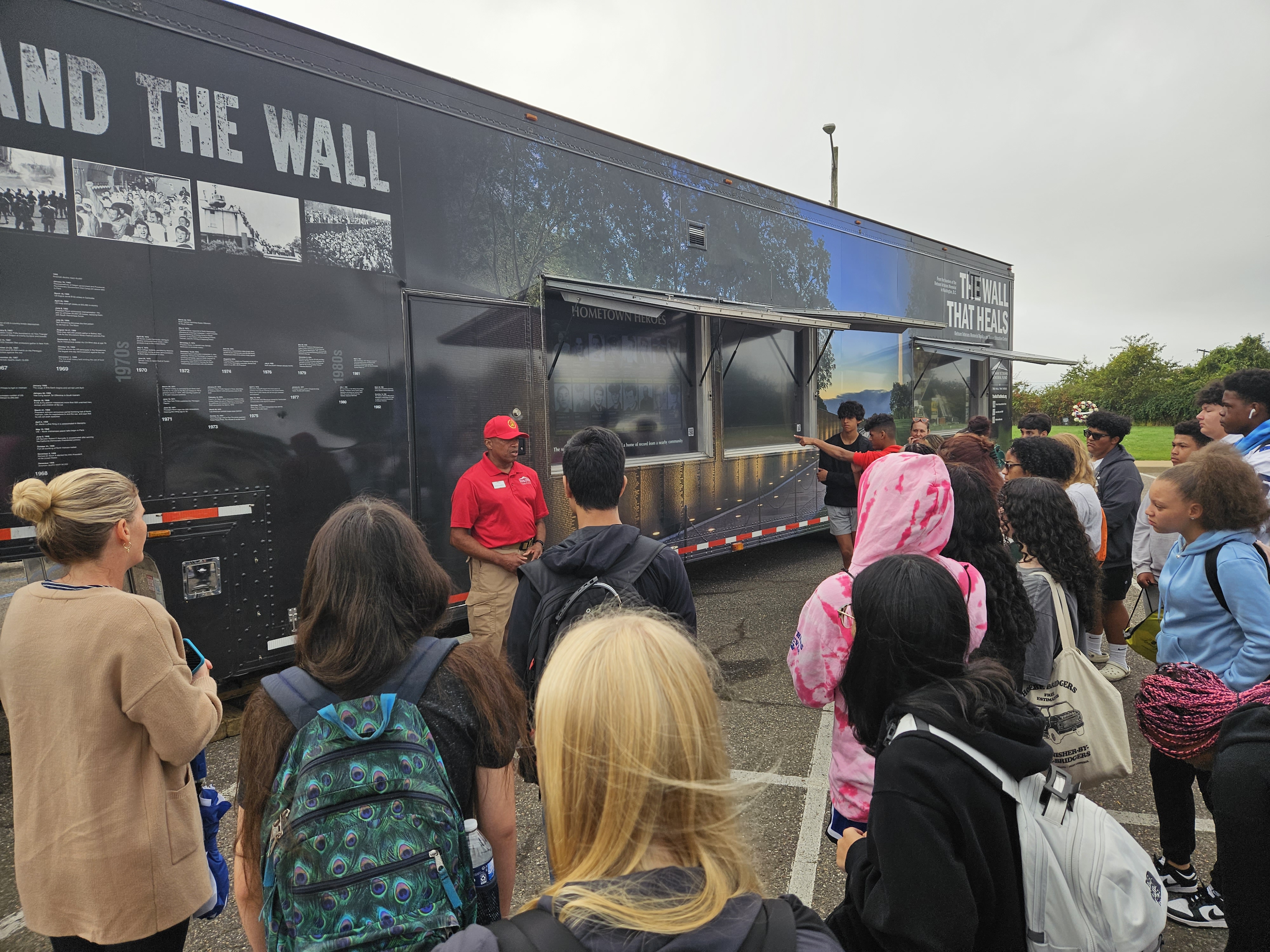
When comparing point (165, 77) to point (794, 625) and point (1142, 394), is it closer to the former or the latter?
point (794, 625)

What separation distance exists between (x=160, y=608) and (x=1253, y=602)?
311cm

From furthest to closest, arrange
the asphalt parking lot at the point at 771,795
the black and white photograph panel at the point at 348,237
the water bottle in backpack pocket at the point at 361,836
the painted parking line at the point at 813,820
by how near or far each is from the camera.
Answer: the black and white photograph panel at the point at 348,237 → the painted parking line at the point at 813,820 → the asphalt parking lot at the point at 771,795 → the water bottle in backpack pocket at the point at 361,836

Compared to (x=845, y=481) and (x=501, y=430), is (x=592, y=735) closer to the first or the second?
(x=501, y=430)

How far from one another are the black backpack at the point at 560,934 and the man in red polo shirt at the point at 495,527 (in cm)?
339

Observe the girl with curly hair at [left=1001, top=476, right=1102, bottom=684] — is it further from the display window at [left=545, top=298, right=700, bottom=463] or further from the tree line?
the tree line

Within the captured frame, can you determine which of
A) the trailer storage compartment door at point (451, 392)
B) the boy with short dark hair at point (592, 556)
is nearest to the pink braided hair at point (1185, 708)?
the boy with short dark hair at point (592, 556)

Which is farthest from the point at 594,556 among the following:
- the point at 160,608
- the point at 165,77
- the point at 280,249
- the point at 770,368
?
the point at 770,368

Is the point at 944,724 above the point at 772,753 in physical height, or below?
above

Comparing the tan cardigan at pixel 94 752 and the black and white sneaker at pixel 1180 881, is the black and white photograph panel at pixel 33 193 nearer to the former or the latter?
the tan cardigan at pixel 94 752

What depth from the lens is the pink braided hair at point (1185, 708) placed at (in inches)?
77.2

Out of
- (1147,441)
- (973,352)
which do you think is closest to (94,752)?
(973,352)

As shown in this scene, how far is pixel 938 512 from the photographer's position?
2141 mm

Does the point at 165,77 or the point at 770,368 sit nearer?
the point at 165,77

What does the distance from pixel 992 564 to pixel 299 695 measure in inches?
82.1
